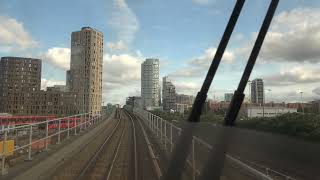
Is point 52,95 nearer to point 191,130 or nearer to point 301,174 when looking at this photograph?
point 301,174

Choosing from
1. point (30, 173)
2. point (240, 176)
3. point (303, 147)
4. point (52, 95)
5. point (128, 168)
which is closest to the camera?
point (240, 176)

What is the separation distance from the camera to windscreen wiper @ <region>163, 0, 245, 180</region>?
555cm

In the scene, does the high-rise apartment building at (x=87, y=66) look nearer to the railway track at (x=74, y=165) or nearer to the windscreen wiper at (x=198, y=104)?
the railway track at (x=74, y=165)

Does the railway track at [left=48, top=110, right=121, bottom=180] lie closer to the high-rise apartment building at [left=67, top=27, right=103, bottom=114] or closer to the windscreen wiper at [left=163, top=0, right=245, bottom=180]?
the windscreen wiper at [left=163, top=0, right=245, bottom=180]

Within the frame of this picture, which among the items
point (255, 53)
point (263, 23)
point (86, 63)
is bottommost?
point (255, 53)

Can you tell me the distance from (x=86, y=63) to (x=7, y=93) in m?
24.5

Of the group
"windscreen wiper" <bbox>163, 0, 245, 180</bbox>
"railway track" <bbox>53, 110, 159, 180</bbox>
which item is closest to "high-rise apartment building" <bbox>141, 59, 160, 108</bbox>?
"railway track" <bbox>53, 110, 159, 180</bbox>

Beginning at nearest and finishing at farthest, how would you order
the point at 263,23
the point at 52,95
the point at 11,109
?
the point at 263,23, the point at 52,95, the point at 11,109

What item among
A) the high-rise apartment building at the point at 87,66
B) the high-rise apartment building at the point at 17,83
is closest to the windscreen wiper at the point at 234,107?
the high-rise apartment building at the point at 87,66

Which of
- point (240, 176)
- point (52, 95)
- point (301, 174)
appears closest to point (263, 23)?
point (240, 176)

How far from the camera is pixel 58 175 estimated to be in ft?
51.1

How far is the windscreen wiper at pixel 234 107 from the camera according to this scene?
5277 millimetres

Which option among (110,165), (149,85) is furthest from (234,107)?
(149,85)

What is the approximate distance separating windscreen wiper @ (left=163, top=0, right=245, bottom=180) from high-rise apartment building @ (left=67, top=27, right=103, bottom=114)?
11951 centimetres
